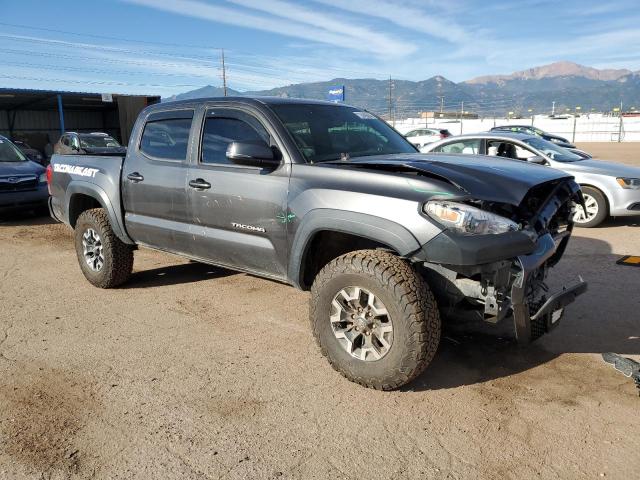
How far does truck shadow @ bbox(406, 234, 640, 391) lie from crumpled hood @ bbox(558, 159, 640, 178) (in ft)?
11.1

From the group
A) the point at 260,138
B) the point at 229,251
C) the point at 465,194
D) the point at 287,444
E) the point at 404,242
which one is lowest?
the point at 287,444

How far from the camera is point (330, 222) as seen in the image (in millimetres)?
3402

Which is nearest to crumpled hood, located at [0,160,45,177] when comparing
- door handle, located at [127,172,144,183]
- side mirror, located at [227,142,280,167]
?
door handle, located at [127,172,144,183]

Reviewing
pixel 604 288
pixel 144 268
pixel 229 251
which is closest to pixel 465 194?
pixel 229 251

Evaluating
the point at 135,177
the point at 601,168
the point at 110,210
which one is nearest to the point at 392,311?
the point at 135,177

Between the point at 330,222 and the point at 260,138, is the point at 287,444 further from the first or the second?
the point at 260,138

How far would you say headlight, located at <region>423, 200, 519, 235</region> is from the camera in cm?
296

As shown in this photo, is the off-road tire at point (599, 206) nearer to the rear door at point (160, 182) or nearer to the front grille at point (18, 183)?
the rear door at point (160, 182)

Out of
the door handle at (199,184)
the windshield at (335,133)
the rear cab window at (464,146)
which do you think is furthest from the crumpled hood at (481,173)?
the rear cab window at (464,146)

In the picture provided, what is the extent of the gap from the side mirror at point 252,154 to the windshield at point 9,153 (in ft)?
29.2

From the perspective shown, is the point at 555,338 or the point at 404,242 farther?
the point at 555,338

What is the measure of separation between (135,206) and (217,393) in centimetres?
235

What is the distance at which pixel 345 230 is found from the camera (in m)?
3.34

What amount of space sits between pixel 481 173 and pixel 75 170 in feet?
14.1
